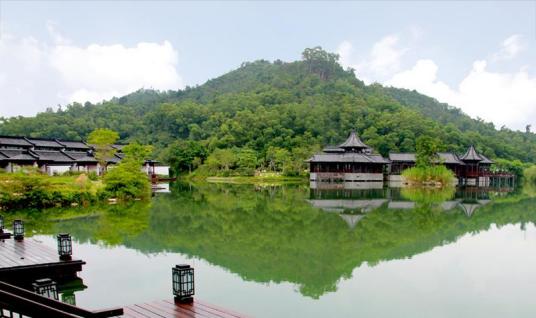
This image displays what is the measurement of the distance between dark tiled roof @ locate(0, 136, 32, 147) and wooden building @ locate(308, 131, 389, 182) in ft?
89.5

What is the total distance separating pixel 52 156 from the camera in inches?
1538

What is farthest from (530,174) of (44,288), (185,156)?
(44,288)

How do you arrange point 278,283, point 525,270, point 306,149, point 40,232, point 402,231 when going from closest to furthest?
1. point 278,283
2. point 525,270
3. point 40,232
4. point 402,231
5. point 306,149

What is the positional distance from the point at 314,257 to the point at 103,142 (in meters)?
31.2

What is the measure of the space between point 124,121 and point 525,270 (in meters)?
77.9

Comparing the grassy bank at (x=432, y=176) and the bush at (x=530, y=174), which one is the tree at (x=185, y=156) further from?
the bush at (x=530, y=174)

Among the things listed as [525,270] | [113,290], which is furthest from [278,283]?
[525,270]

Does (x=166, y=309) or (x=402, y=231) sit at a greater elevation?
(x=166, y=309)

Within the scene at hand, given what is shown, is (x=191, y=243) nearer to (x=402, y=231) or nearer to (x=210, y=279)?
(x=210, y=279)

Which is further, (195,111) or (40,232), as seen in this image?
(195,111)

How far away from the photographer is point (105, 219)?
735 inches

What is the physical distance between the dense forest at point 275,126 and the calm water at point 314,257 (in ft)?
96.5

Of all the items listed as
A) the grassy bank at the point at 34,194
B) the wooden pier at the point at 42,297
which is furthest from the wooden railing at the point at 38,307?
the grassy bank at the point at 34,194

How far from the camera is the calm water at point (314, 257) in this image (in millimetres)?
8242
